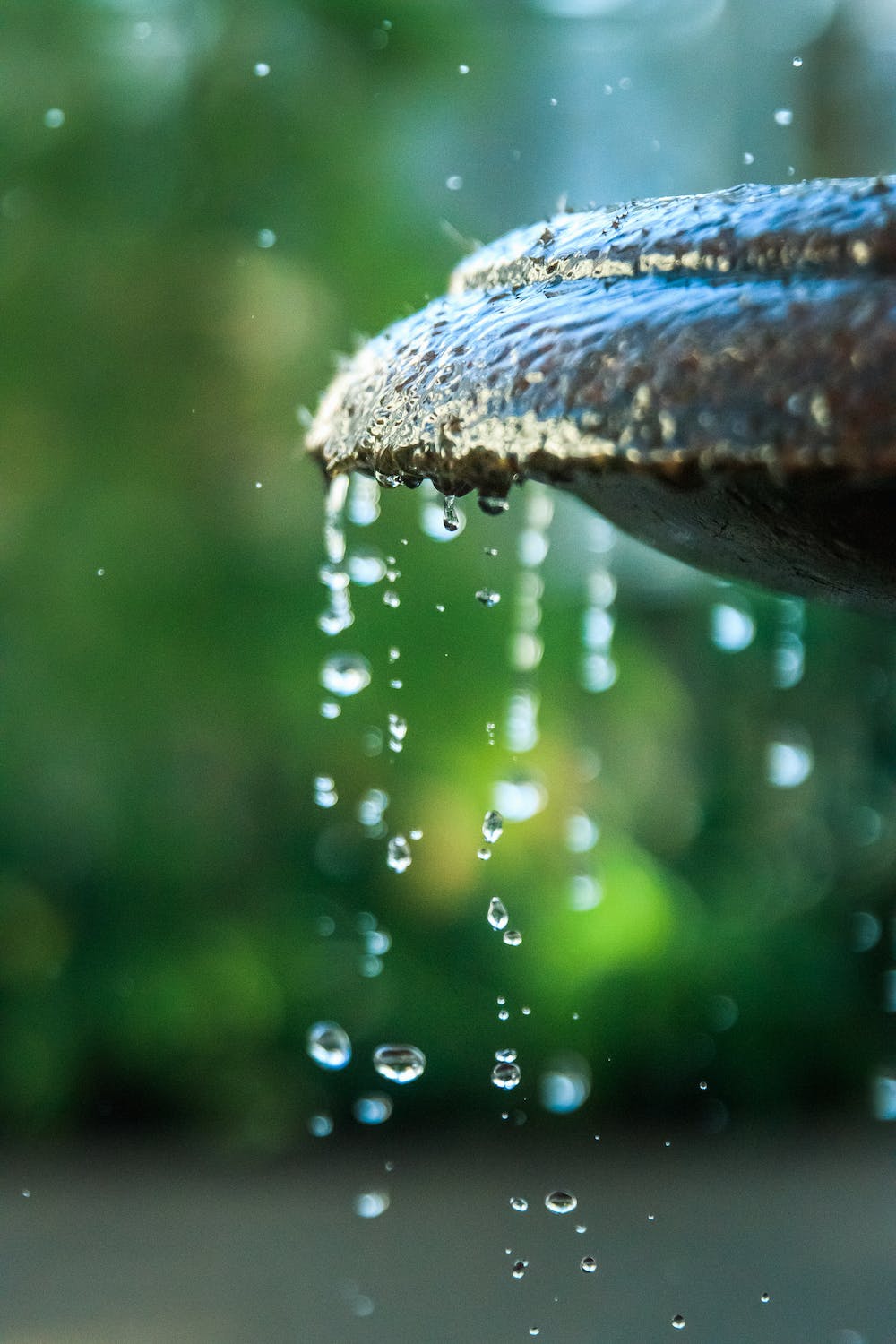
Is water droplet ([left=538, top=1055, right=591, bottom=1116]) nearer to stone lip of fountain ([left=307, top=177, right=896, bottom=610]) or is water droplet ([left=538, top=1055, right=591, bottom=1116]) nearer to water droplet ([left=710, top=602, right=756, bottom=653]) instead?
water droplet ([left=710, top=602, right=756, bottom=653])

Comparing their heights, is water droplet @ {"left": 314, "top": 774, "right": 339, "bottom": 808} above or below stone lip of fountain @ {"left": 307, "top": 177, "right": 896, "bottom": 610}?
below

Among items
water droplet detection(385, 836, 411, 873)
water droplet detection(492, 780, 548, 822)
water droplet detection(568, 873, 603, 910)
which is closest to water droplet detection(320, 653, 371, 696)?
water droplet detection(385, 836, 411, 873)

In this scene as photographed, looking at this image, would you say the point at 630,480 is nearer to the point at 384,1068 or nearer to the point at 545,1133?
the point at 384,1068

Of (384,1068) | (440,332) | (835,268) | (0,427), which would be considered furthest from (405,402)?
(0,427)

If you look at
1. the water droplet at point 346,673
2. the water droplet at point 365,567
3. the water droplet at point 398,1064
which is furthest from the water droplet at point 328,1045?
the water droplet at point 365,567

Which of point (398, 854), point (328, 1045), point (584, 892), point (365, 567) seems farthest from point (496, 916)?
point (365, 567)

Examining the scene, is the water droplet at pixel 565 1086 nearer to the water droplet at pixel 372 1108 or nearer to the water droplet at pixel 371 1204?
the water droplet at pixel 372 1108

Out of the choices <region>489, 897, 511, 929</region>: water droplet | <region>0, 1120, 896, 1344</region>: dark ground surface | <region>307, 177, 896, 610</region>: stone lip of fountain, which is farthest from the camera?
<region>0, 1120, 896, 1344</region>: dark ground surface
